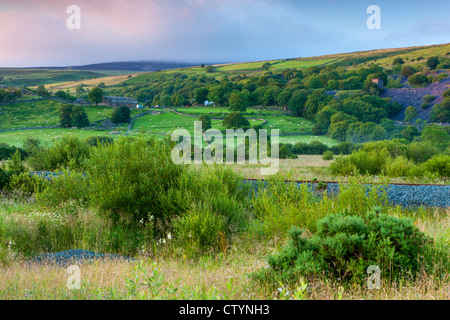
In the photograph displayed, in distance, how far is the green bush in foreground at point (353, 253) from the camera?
434 centimetres

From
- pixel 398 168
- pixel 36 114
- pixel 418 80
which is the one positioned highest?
pixel 418 80

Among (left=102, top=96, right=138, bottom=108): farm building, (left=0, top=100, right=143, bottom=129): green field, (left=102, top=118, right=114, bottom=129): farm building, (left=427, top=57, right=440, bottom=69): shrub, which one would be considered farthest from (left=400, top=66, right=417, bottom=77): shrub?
(left=102, top=118, right=114, bottom=129): farm building

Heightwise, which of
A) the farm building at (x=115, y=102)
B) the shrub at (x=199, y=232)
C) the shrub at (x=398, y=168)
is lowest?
the shrub at (x=398, y=168)

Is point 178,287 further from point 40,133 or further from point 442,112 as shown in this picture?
point 442,112

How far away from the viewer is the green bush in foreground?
171 inches

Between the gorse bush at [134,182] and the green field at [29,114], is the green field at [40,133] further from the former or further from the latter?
the gorse bush at [134,182]

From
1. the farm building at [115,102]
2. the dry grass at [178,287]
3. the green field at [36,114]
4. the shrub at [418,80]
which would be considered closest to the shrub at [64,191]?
the dry grass at [178,287]

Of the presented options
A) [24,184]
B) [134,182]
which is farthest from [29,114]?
[134,182]

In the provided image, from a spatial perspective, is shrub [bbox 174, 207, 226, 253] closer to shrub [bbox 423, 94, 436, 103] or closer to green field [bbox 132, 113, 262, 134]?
green field [bbox 132, 113, 262, 134]

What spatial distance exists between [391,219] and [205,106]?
66.9m

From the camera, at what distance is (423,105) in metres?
79.5

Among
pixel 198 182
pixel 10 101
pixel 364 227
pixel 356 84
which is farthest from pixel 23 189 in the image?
pixel 356 84

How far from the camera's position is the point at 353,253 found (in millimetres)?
4562

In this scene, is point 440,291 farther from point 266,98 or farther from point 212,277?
point 266,98
